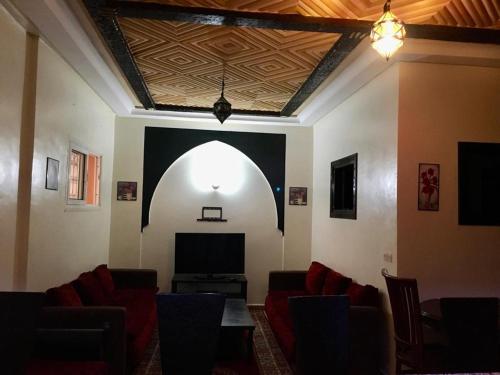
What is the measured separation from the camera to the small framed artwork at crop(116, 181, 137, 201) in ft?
20.0

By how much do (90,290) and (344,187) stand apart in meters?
3.31

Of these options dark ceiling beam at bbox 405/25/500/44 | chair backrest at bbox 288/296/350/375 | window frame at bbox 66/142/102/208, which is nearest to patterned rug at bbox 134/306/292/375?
chair backrest at bbox 288/296/350/375

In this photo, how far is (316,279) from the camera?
16.4ft

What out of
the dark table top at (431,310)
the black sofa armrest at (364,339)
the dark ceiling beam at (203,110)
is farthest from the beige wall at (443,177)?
the dark ceiling beam at (203,110)

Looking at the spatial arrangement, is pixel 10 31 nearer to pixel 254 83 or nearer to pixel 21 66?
pixel 21 66

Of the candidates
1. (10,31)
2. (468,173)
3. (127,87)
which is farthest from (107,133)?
(468,173)

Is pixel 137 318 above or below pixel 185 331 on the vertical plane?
below

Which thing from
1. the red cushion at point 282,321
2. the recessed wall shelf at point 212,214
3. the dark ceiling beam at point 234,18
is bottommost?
the red cushion at point 282,321

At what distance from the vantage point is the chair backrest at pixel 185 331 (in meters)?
2.60

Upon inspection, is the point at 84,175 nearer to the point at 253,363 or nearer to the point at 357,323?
the point at 253,363

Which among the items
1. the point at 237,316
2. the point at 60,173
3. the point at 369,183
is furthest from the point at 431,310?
the point at 60,173

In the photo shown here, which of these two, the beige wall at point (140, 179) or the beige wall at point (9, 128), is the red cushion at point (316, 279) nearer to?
the beige wall at point (140, 179)

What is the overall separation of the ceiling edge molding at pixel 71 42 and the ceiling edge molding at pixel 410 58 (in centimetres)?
254

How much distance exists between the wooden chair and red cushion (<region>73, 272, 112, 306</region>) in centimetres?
302
